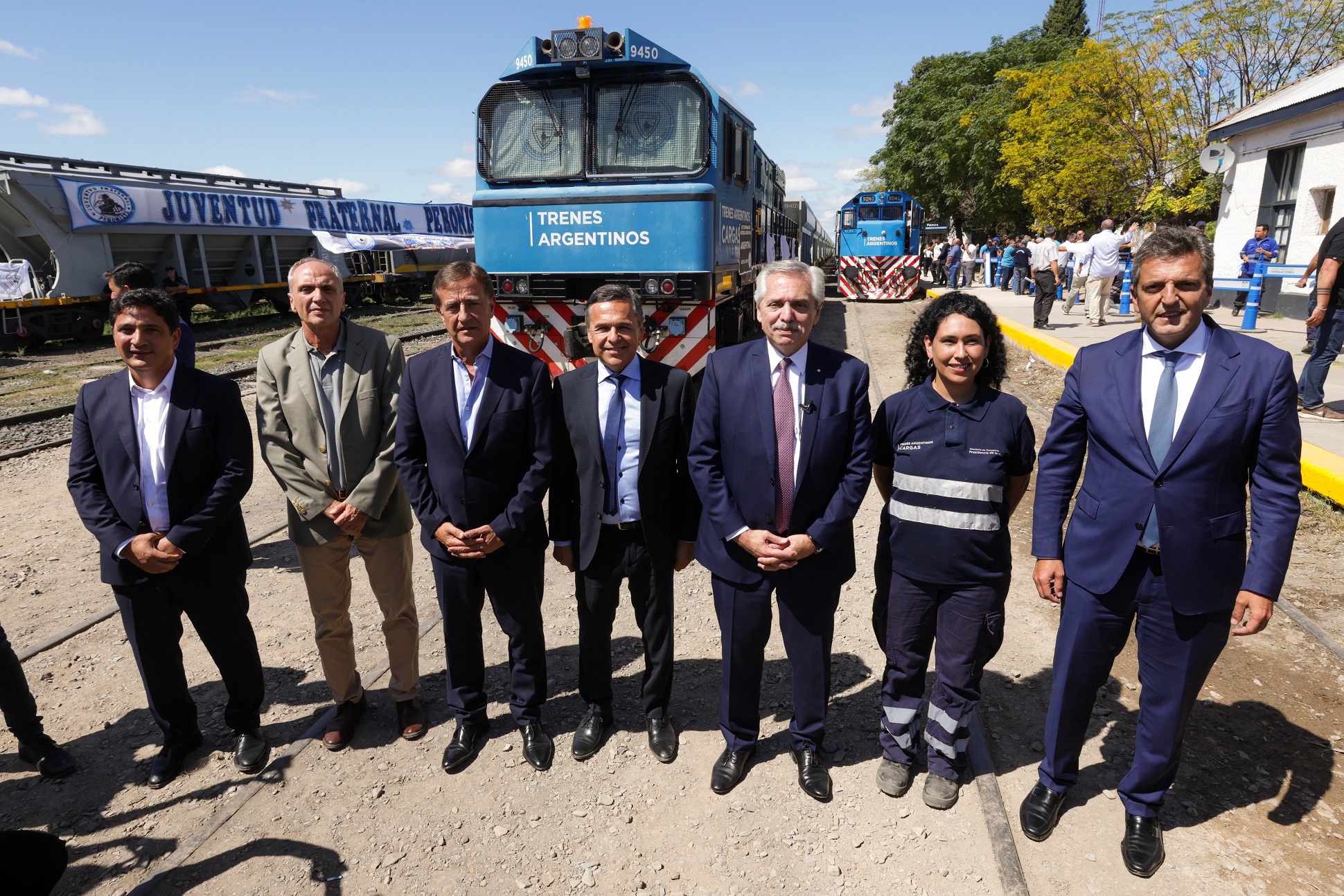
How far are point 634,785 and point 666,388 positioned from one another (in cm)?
169

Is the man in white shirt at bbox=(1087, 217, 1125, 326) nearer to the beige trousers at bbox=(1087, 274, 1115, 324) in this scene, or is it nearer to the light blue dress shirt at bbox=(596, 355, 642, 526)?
the beige trousers at bbox=(1087, 274, 1115, 324)

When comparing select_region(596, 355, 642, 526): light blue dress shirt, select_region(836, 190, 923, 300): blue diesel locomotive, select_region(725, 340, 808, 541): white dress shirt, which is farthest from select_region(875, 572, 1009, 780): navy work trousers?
select_region(836, 190, 923, 300): blue diesel locomotive

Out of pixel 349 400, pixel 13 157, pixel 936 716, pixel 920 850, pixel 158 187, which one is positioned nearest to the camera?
pixel 920 850

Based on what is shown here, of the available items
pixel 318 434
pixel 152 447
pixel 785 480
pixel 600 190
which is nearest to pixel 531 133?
pixel 600 190

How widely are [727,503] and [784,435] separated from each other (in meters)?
0.35

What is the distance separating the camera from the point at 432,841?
9.54ft

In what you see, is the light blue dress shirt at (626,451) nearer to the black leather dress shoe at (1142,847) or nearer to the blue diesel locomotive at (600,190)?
the black leather dress shoe at (1142,847)

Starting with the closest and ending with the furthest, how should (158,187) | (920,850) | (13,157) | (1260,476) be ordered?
(1260,476) → (920,850) → (13,157) → (158,187)

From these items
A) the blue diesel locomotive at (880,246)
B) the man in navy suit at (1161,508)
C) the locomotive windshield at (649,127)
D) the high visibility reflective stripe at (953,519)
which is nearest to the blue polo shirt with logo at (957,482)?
the high visibility reflective stripe at (953,519)

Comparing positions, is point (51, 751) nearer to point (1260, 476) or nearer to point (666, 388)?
point (666, 388)

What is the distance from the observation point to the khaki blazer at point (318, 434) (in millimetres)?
3297

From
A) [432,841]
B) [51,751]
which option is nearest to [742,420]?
[432,841]

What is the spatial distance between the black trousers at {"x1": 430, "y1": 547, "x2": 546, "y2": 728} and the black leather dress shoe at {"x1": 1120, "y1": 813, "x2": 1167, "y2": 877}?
2.36 metres

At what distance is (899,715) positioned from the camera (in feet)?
10.3
